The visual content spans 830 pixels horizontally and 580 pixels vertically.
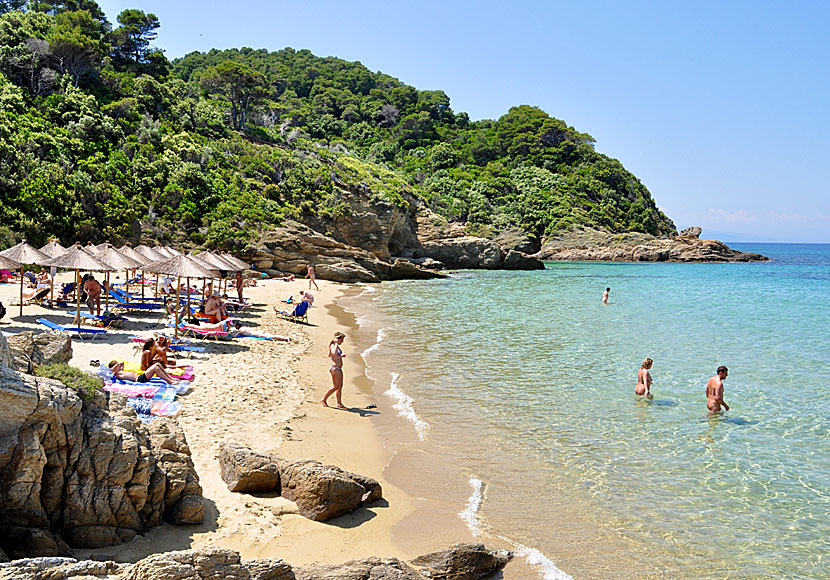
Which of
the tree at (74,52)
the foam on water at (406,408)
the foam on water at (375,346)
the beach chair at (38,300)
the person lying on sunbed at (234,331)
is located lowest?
the foam on water at (406,408)

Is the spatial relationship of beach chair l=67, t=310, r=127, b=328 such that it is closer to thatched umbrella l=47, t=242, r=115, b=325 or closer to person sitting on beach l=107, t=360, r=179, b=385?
thatched umbrella l=47, t=242, r=115, b=325

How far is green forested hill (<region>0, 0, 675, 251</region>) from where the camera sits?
106 feet

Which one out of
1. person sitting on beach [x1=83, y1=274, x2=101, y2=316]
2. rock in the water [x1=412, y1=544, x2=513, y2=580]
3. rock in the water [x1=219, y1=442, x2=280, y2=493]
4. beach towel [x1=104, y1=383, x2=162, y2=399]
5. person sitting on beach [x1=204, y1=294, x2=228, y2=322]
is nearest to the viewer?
rock in the water [x1=412, y1=544, x2=513, y2=580]

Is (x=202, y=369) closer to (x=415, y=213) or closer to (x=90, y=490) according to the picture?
(x=90, y=490)

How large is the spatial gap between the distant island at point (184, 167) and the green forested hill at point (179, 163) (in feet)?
0.37

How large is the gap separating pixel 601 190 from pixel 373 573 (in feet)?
269

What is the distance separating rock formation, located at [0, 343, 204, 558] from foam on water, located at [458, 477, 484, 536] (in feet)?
9.17

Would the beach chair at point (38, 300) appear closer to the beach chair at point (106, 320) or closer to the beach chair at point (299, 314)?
the beach chair at point (106, 320)

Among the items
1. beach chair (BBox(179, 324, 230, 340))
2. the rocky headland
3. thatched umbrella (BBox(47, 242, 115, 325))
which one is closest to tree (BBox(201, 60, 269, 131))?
the rocky headland

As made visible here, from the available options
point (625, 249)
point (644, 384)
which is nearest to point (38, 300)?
point (644, 384)

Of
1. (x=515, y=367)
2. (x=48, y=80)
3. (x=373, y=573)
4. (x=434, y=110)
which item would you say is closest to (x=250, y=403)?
Answer: (x=373, y=573)

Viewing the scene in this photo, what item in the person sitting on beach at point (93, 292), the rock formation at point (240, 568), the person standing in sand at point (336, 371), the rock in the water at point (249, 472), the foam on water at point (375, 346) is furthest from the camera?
the person sitting on beach at point (93, 292)

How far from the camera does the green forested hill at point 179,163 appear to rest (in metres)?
32.3

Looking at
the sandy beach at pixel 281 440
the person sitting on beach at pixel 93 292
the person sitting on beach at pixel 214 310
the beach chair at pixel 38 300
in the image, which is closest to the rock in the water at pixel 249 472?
the sandy beach at pixel 281 440
